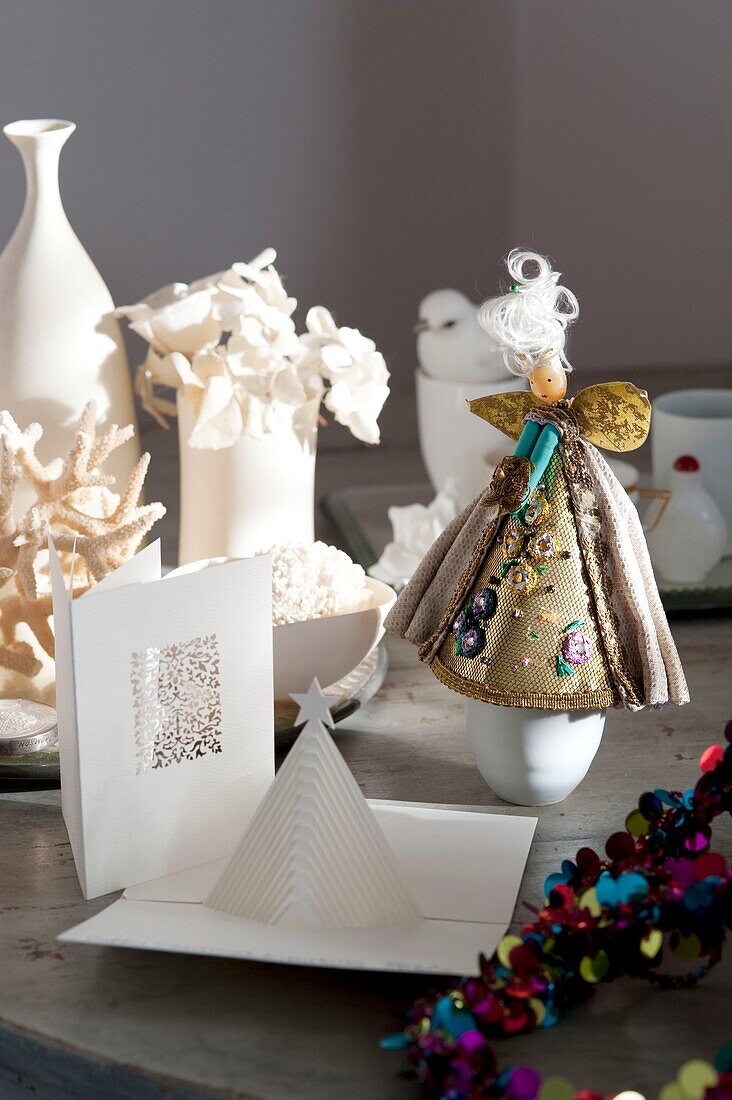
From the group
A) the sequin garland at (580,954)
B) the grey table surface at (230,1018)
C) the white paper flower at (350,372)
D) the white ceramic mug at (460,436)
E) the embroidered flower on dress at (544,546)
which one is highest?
the white paper flower at (350,372)

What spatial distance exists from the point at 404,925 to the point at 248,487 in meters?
0.40

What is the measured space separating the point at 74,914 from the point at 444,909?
0.61 ft

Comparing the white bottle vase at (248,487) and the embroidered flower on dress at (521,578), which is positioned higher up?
the embroidered flower on dress at (521,578)

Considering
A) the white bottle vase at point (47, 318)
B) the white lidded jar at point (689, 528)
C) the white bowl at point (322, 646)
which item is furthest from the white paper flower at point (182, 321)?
the white lidded jar at point (689, 528)

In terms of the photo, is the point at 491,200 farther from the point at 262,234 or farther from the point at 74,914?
the point at 74,914

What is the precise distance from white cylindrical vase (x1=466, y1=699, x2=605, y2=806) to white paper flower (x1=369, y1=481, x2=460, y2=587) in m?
0.32

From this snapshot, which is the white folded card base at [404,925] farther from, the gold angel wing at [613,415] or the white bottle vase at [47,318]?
the white bottle vase at [47,318]

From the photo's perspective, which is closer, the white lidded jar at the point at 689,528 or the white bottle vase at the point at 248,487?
the white bottle vase at the point at 248,487

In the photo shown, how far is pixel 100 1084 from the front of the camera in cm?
54

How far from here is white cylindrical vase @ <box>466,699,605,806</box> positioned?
0.69 meters

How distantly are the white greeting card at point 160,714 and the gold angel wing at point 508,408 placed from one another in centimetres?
16

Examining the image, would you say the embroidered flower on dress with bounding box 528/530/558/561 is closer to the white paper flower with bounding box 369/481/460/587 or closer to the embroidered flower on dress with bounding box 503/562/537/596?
the embroidered flower on dress with bounding box 503/562/537/596

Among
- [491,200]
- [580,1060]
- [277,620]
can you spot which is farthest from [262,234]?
[580,1060]

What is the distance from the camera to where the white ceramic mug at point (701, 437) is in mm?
1032
